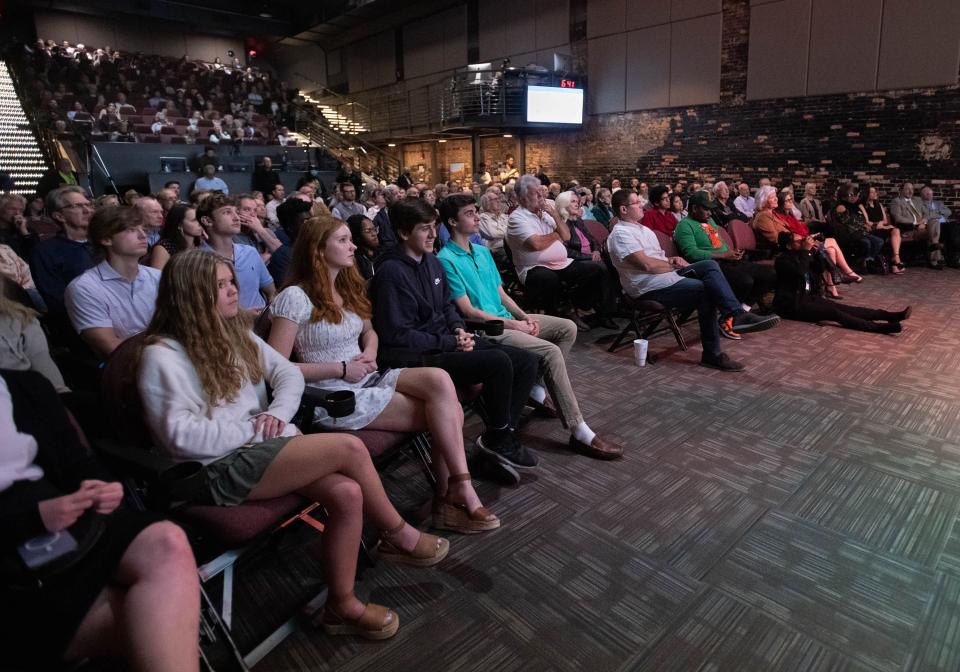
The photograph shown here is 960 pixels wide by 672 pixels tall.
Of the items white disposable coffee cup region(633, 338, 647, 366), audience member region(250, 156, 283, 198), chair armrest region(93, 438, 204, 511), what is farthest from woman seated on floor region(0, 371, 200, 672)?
audience member region(250, 156, 283, 198)

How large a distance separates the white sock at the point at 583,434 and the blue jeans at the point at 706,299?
1681 mm

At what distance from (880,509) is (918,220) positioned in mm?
7612

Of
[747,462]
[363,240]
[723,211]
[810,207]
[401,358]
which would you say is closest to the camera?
[401,358]

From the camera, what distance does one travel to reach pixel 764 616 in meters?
1.75

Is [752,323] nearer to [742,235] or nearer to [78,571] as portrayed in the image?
[742,235]

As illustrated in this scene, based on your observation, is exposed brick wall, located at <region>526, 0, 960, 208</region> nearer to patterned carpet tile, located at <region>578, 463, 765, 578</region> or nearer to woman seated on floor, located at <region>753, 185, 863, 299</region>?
woman seated on floor, located at <region>753, 185, 863, 299</region>

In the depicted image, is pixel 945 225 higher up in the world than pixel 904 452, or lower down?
higher up

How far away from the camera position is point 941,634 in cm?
167

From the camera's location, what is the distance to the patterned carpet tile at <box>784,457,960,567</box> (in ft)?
6.86

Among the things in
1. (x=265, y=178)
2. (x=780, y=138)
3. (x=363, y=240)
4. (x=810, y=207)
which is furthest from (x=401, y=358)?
(x=780, y=138)

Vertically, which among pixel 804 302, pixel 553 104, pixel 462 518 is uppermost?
pixel 553 104

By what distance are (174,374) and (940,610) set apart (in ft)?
Result: 7.70

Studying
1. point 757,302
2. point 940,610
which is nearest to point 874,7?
point 757,302

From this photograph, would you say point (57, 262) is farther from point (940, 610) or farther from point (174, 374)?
point (940, 610)
